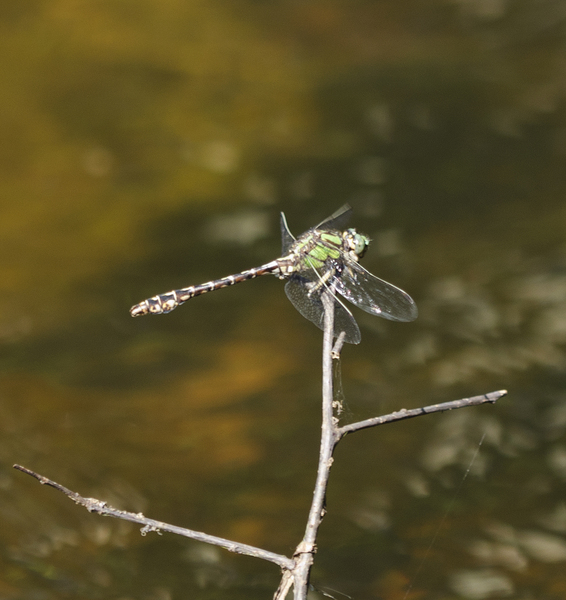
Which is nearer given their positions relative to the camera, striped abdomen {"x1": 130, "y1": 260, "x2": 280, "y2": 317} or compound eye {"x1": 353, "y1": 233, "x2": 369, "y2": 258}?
compound eye {"x1": 353, "y1": 233, "x2": 369, "y2": 258}

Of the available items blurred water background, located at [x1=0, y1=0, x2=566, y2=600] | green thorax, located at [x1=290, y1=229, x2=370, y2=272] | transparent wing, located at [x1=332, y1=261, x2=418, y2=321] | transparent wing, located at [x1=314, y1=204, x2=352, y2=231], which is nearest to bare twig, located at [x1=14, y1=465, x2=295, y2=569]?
transparent wing, located at [x1=332, y1=261, x2=418, y2=321]

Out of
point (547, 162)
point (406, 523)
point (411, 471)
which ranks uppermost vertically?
point (547, 162)

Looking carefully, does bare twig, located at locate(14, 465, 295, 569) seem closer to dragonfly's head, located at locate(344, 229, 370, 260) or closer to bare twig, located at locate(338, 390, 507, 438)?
bare twig, located at locate(338, 390, 507, 438)

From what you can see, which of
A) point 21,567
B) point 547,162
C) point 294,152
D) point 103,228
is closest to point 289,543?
point 21,567

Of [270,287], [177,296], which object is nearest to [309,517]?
[177,296]

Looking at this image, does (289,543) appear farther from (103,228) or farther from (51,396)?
(103,228)

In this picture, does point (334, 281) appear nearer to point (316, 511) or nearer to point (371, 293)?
point (371, 293)
